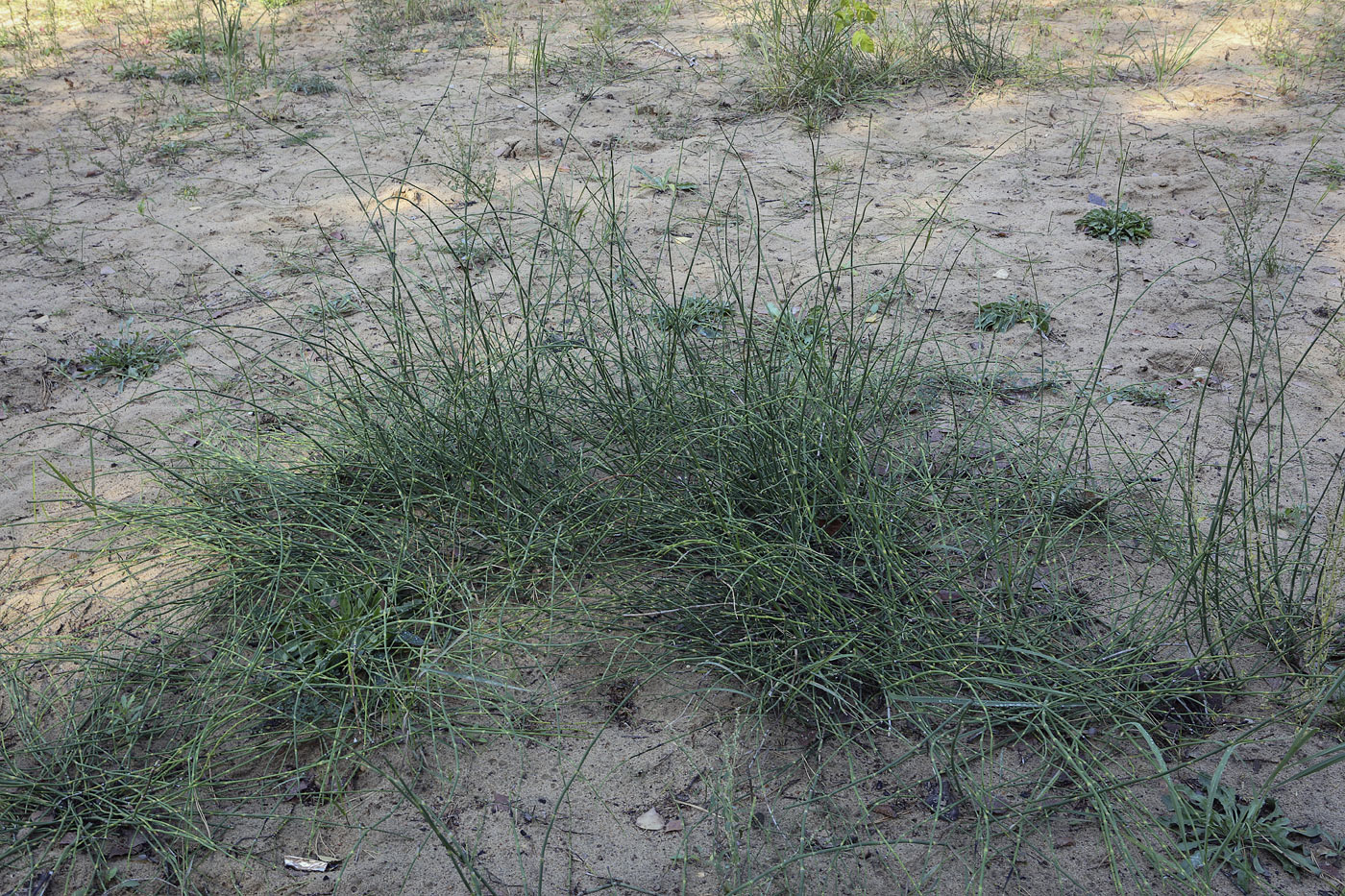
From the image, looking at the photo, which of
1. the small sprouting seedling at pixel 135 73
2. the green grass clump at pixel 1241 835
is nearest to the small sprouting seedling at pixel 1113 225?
the green grass clump at pixel 1241 835

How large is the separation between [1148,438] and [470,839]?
6.45ft

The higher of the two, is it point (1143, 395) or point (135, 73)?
point (135, 73)

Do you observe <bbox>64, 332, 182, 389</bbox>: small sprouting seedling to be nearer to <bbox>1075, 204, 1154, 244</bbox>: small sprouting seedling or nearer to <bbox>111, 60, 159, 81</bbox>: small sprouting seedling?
<bbox>111, 60, 159, 81</bbox>: small sprouting seedling

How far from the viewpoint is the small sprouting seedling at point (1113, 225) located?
11.3ft

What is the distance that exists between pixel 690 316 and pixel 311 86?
3.63 meters


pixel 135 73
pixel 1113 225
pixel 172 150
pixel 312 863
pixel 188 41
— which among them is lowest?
pixel 312 863

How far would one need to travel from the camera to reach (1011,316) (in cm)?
295

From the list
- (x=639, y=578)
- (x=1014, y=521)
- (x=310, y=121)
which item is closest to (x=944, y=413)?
(x=1014, y=521)

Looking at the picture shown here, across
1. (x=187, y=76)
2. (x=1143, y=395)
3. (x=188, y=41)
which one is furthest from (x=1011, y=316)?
(x=188, y=41)

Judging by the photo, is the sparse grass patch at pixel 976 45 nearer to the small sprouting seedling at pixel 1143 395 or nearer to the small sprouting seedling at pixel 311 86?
the small sprouting seedling at pixel 1143 395

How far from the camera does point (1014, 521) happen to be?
6.92 ft

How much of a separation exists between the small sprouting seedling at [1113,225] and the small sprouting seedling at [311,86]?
13.5 feet

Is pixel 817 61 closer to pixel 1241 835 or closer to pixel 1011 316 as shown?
pixel 1011 316

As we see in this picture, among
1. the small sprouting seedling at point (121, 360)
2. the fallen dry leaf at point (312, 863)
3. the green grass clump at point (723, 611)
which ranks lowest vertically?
the fallen dry leaf at point (312, 863)
